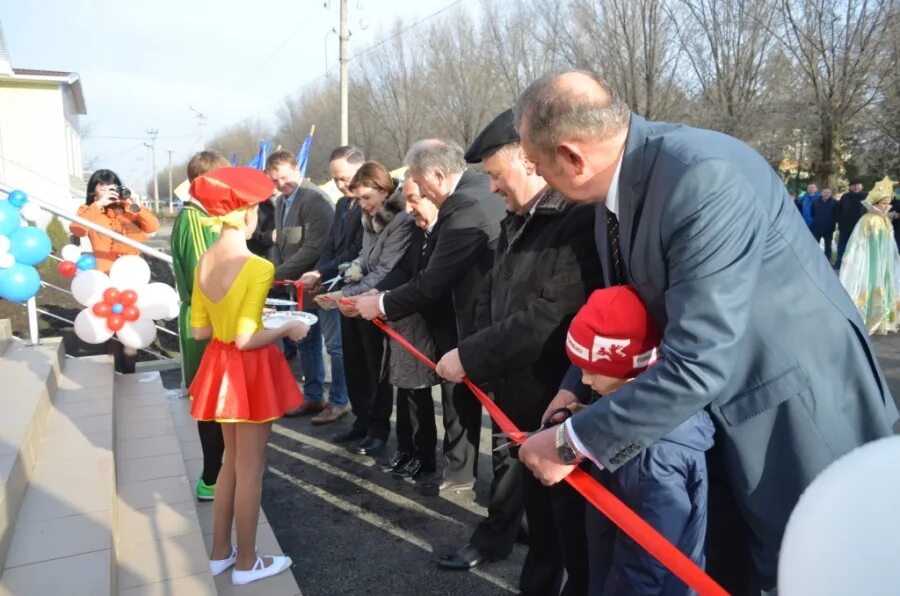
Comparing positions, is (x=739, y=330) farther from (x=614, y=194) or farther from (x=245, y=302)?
(x=245, y=302)

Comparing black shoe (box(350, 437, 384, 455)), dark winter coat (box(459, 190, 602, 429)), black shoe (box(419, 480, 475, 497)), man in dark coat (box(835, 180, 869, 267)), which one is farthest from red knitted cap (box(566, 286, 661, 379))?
man in dark coat (box(835, 180, 869, 267))

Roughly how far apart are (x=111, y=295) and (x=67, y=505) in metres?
2.29

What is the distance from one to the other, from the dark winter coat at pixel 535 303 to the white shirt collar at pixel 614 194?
0.66 m

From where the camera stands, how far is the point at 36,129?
90.4 feet

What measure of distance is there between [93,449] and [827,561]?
12.4 feet

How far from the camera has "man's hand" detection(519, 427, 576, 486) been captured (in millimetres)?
1788

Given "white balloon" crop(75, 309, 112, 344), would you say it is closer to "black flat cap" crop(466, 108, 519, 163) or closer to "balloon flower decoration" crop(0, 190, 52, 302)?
"balloon flower decoration" crop(0, 190, 52, 302)

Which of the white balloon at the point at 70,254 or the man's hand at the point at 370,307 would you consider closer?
the man's hand at the point at 370,307

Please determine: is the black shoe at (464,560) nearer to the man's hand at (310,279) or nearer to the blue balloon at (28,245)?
the man's hand at (310,279)

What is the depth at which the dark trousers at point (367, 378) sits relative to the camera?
15.9 ft

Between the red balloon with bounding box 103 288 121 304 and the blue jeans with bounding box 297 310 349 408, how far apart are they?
1481 mm

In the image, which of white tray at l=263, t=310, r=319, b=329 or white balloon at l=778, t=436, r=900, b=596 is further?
white tray at l=263, t=310, r=319, b=329

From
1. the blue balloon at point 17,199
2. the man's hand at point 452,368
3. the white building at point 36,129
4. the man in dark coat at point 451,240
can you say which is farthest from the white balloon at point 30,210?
the white building at point 36,129

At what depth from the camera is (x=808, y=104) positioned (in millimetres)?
19641
